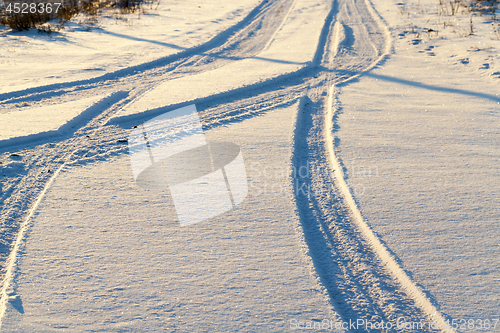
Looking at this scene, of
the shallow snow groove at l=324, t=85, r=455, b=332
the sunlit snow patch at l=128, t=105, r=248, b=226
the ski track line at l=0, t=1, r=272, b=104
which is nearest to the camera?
the shallow snow groove at l=324, t=85, r=455, b=332

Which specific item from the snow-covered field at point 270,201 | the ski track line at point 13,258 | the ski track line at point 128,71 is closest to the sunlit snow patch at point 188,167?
the snow-covered field at point 270,201

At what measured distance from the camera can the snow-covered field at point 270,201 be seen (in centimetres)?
203

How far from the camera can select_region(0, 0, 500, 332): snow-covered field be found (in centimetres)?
203

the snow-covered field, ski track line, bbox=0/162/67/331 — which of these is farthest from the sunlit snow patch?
ski track line, bbox=0/162/67/331

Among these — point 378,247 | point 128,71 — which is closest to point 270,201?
point 378,247

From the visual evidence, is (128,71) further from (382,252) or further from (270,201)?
(382,252)

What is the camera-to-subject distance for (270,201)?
294 cm

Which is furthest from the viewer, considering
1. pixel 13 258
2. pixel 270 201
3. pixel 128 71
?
pixel 128 71

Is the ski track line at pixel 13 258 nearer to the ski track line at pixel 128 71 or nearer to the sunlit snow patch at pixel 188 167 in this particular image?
the sunlit snow patch at pixel 188 167

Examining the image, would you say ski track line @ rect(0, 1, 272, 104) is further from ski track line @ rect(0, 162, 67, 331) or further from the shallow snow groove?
the shallow snow groove

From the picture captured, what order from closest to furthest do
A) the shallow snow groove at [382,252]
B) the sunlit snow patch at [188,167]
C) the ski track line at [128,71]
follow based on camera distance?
1. the shallow snow groove at [382,252]
2. the sunlit snow patch at [188,167]
3. the ski track line at [128,71]

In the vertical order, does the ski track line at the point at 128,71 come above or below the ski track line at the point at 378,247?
above

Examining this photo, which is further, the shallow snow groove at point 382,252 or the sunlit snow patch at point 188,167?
the sunlit snow patch at point 188,167

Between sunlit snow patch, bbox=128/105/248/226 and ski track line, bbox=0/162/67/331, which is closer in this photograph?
ski track line, bbox=0/162/67/331
